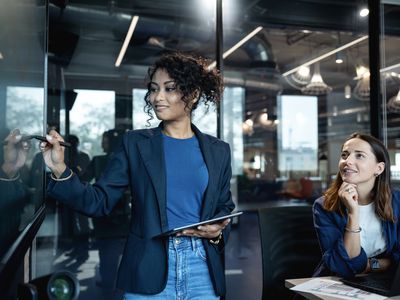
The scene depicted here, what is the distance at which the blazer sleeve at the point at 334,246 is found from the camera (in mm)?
1684

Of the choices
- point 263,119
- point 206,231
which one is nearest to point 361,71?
point 263,119

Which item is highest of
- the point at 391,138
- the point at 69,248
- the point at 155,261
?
the point at 391,138

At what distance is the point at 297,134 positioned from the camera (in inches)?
301

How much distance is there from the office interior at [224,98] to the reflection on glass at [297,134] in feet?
0.06

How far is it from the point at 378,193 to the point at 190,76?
1.03m

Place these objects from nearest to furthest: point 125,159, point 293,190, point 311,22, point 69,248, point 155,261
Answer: point 155,261
point 125,159
point 311,22
point 69,248
point 293,190

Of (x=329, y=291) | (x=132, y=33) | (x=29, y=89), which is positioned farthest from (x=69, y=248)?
(x=329, y=291)

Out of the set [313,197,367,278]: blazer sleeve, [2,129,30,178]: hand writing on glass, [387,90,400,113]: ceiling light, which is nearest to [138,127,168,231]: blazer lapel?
[2,129,30,178]: hand writing on glass

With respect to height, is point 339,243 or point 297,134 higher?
point 297,134

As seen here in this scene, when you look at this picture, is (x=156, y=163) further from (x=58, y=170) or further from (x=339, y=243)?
(x=339, y=243)

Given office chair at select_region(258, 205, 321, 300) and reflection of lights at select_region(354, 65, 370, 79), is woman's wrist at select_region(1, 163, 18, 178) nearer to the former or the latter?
office chair at select_region(258, 205, 321, 300)

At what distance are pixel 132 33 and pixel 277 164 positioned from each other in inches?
157

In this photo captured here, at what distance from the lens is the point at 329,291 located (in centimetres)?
149

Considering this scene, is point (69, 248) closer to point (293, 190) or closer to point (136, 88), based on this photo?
point (136, 88)
